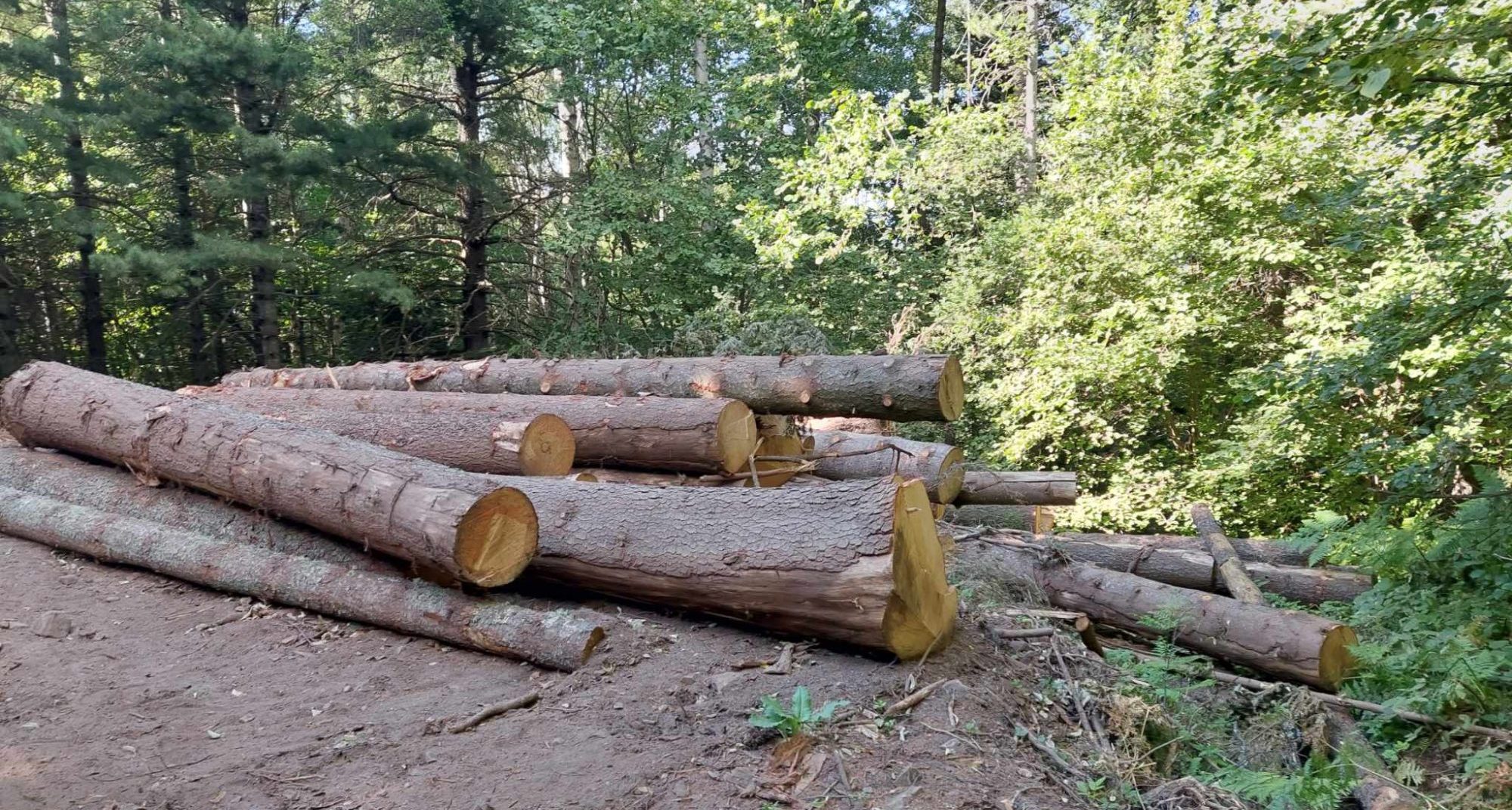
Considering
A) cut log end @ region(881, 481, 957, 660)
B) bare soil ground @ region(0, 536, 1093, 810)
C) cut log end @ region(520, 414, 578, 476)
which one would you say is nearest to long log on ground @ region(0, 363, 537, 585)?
bare soil ground @ region(0, 536, 1093, 810)

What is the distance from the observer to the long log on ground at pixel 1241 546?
24.2ft

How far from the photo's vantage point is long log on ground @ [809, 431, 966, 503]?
23.5 ft

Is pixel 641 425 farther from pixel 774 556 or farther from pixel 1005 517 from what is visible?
pixel 1005 517

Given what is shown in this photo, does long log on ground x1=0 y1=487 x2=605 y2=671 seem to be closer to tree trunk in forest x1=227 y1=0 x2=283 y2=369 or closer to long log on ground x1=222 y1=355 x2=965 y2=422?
long log on ground x1=222 y1=355 x2=965 y2=422

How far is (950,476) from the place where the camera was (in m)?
7.28

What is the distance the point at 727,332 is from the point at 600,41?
17.0 ft

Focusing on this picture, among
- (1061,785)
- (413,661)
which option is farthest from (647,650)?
(1061,785)

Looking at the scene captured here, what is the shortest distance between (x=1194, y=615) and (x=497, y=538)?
15.5ft

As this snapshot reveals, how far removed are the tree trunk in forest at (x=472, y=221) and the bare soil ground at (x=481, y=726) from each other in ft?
34.3

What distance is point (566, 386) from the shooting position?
7.52 metres

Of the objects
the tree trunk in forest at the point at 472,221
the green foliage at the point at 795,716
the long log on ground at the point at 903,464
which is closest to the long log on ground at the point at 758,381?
the long log on ground at the point at 903,464

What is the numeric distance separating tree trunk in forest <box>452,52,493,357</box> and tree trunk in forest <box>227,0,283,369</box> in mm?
2888

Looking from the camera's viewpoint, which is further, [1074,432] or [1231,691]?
[1074,432]

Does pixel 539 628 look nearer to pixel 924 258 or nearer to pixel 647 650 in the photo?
pixel 647 650
